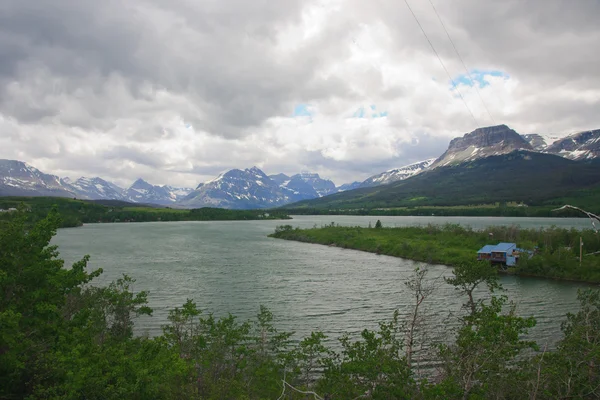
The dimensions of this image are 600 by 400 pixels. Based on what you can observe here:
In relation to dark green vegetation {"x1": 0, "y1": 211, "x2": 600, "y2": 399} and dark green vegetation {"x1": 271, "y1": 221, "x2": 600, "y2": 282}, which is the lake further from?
dark green vegetation {"x1": 0, "y1": 211, "x2": 600, "y2": 399}

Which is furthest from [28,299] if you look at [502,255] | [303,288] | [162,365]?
[502,255]

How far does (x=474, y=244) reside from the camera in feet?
336

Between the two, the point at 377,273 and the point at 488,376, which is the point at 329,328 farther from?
the point at 377,273

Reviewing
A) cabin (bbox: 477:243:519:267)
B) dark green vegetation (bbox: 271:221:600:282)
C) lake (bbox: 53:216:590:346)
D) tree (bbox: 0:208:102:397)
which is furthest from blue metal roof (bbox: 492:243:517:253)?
tree (bbox: 0:208:102:397)

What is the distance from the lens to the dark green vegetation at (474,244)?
73.2 meters

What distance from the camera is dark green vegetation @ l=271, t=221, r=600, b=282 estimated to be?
240 feet

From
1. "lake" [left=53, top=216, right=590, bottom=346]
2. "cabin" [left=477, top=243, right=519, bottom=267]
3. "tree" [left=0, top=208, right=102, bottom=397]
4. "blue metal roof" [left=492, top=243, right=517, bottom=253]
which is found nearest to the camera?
"tree" [left=0, top=208, right=102, bottom=397]

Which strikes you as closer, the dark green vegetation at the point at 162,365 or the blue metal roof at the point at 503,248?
the dark green vegetation at the point at 162,365

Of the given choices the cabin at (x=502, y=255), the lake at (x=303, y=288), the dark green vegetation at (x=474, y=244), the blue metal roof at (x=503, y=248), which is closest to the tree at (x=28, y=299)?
the lake at (x=303, y=288)

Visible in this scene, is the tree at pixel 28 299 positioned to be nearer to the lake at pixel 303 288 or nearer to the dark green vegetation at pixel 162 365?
the dark green vegetation at pixel 162 365

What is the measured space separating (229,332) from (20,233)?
1232cm

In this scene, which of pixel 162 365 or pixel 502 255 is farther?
pixel 502 255

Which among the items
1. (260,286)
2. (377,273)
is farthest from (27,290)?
(377,273)

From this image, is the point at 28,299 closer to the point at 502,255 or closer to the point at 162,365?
the point at 162,365
